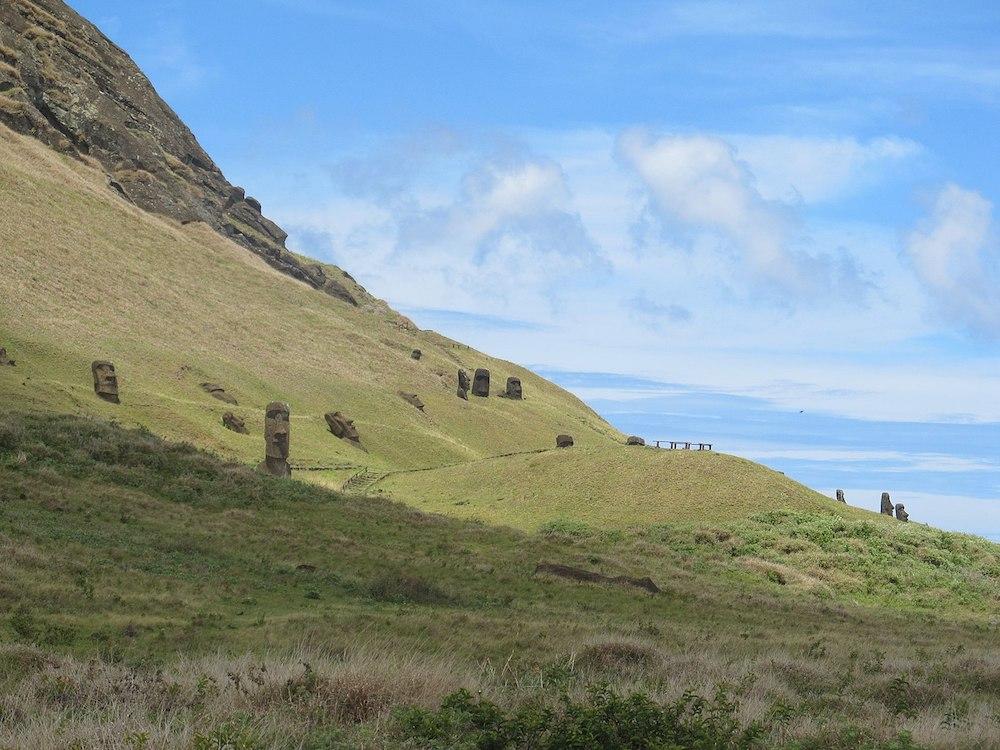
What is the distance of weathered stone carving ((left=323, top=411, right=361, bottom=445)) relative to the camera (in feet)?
292

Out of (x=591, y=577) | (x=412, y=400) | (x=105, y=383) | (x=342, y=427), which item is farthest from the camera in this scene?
(x=412, y=400)

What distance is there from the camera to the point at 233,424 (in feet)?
254

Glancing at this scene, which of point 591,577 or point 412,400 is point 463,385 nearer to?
point 412,400

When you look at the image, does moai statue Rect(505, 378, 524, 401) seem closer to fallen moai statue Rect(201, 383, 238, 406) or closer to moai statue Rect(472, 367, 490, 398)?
moai statue Rect(472, 367, 490, 398)

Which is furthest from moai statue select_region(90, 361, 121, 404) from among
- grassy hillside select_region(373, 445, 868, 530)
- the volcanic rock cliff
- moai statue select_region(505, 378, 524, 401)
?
the volcanic rock cliff

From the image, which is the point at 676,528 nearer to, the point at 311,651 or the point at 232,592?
the point at 232,592

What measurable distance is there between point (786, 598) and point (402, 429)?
211 feet

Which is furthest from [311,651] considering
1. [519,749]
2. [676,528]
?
[676,528]

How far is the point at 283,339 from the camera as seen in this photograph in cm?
12438

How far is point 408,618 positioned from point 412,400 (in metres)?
98.6

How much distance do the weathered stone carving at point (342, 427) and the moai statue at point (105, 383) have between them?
68.6 feet

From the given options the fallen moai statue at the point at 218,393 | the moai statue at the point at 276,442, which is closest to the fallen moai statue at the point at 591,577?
the moai statue at the point at 276,442

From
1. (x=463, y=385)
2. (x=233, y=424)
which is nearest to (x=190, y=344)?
(x=233, y=424)

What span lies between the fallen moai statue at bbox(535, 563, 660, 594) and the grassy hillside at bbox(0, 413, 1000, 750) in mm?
1219
